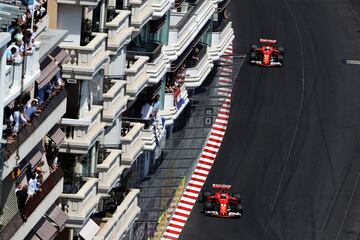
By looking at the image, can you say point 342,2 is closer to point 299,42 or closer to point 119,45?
point 299,42

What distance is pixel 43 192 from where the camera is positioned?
296 ft

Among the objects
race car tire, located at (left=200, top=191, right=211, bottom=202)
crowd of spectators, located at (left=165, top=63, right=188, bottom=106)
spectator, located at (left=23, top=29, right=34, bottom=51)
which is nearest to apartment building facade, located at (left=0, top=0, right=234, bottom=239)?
crowd of spectators, located at (left=165, top=63, right=188, bottom=106)

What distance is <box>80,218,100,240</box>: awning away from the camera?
100000mm

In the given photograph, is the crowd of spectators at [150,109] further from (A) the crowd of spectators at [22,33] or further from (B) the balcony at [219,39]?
(A) the crowd of spectators at [22,33]

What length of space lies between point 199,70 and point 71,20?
126 ft

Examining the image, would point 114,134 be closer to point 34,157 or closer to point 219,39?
point 34,157

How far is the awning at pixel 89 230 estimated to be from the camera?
3937 inches

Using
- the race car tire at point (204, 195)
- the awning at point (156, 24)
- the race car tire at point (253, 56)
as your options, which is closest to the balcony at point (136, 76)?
the awning at point (156, 24)

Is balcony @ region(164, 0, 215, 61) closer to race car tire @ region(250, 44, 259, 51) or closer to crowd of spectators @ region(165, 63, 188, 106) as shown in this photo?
crowd of spectators @ region(165, 63, 188, 106)

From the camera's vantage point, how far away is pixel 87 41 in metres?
98.4

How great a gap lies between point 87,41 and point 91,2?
190 cm

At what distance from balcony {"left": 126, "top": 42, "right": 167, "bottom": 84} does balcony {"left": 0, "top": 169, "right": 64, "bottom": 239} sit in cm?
2412

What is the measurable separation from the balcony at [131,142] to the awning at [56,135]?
15276 millimetres

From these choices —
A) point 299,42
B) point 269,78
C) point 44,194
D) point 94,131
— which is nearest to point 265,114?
point 269,78
